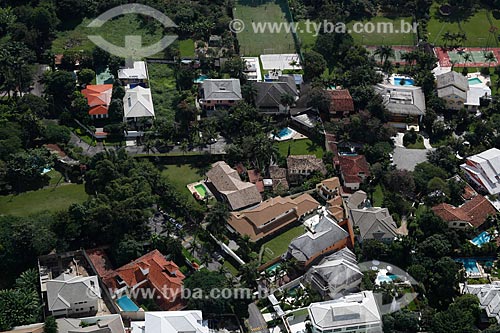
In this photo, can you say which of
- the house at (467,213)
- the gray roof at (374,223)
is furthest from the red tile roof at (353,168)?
the house at (467,213)

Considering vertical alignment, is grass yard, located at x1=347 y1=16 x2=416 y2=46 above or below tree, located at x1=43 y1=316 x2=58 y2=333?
above

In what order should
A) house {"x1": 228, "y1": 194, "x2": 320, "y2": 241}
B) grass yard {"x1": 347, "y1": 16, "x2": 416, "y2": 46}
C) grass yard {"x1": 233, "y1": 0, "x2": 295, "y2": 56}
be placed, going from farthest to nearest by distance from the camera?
grass yard {"x1": 347, "y1": 16, "x2": 416, "y2": 46} → grass yard {"x1": 233, "y1": 0, "x2": 295, "y2": 56} → house {"x1": 228, "y1": 194, "x2": 320, "y2": 241}

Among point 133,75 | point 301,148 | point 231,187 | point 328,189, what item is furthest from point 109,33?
point 328,189

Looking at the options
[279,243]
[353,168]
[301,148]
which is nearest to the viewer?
[279,243]

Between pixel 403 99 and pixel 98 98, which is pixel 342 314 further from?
pixel 98 98

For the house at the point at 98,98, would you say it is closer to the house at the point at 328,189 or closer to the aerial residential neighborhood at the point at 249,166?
the aerial residential neighborhood at the point at 249,166

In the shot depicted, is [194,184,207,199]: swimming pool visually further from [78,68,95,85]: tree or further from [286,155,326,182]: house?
[78,68,95,85]: tree

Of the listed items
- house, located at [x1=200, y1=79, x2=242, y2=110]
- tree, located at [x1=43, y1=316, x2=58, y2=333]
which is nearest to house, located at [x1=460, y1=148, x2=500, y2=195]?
house, located at [x1=200, y1=79, x2=242, y2=110]
